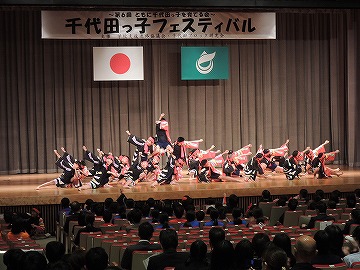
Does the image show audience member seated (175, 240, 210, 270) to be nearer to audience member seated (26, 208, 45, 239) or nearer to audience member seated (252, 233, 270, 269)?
audience member seated (252, 233, 270, 269)

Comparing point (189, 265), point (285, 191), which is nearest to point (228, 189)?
point (285, 191)

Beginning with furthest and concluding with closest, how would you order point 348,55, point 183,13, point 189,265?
point 348,55 < point 183,13 < point 189,265

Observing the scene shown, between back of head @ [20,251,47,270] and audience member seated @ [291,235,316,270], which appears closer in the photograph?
back of head @ [20,251,47,270]

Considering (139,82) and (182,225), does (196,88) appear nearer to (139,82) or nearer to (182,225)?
(139,82)

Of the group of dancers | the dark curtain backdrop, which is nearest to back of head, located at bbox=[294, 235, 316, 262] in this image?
the group of dancers

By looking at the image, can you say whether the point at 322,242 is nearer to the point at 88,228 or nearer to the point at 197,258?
the point at 197,258

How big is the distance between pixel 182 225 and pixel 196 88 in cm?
979

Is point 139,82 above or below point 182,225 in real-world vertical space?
above

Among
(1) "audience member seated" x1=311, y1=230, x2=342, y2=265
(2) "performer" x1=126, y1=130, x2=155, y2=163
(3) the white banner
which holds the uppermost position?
(3) the white banner

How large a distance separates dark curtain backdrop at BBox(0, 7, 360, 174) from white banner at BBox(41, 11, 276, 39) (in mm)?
1807

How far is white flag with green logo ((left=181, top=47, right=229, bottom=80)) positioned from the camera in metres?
17.2

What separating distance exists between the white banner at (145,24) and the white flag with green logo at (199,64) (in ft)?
4.83

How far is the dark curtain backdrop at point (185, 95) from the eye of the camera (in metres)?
17.0

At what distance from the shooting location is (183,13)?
15539 millimetres
